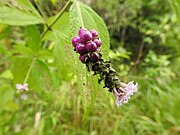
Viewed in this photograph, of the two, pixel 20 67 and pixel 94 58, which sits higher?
pixel 20 67

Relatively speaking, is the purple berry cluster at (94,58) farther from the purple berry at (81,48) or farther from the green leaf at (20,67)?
the green leaf at (20,67)

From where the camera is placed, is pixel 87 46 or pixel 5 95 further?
pixel 5 95

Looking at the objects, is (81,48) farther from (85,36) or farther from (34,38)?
(34,38)

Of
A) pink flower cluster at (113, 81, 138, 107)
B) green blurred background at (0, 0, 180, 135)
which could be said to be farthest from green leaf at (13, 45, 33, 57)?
green blurred background at (0, 0, 180, 135)

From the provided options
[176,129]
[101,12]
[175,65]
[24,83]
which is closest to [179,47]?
[175,65]

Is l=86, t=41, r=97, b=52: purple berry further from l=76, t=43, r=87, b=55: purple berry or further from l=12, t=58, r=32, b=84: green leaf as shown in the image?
l=12, t=58, r=32, b=84: green leaf

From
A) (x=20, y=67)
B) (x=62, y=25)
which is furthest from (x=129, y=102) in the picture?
(x=62, y=25)

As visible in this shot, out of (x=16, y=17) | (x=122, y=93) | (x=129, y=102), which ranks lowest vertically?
(x=122, y=93)

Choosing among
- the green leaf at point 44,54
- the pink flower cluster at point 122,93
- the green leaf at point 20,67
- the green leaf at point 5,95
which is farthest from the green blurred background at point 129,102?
the pink flower cluster at point 122,93
